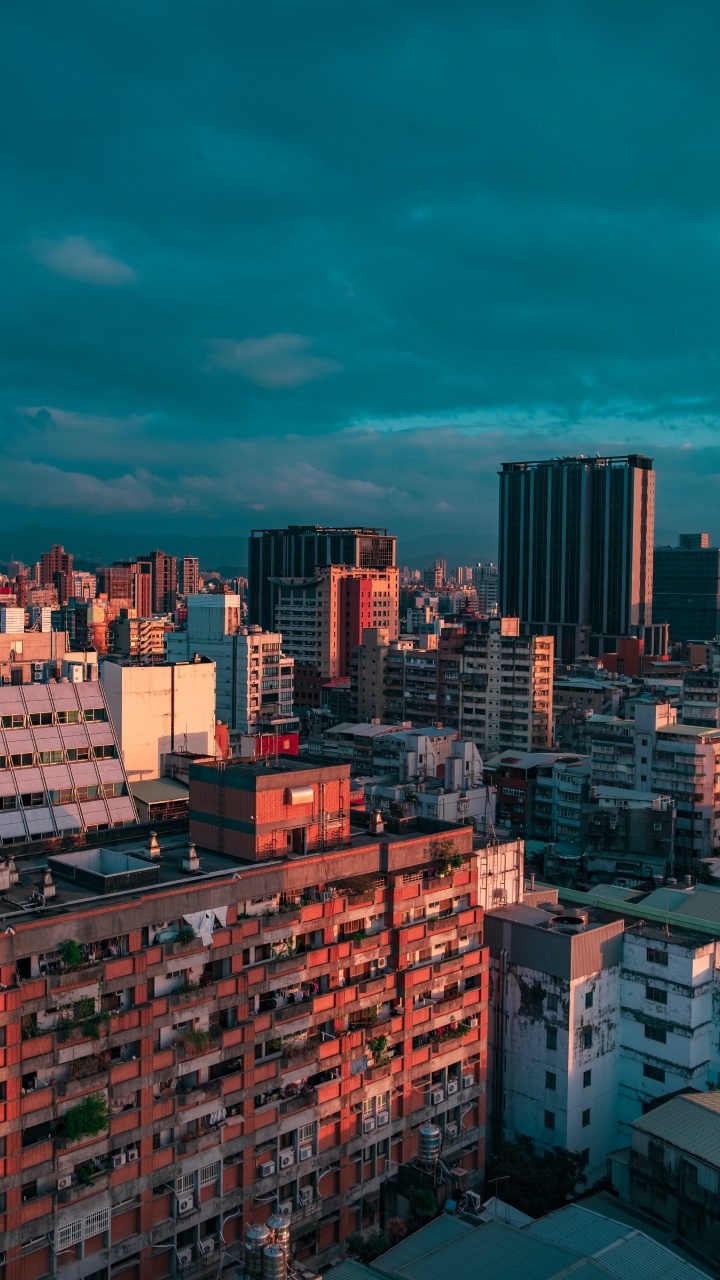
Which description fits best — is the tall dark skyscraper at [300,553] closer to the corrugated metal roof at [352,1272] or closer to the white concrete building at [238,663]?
the white concrete building at [238,663]

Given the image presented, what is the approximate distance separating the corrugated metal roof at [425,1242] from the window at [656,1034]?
11.1 meters

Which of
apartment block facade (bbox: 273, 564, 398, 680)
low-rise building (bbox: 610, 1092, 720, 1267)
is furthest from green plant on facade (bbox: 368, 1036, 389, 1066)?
apartment block facade (bbox: 273, 564, 398, 680)

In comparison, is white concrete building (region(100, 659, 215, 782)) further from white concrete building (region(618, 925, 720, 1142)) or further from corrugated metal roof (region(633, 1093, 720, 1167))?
corrugated metal roof (region(633, 1093, 720, 1167))

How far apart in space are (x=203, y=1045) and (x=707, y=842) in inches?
1838

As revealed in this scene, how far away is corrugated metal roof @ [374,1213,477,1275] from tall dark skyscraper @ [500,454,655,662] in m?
151

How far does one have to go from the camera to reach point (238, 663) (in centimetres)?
9131

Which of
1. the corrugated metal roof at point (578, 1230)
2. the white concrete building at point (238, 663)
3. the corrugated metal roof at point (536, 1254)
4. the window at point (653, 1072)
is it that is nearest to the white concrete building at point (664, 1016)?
the window at point (653, 1072)

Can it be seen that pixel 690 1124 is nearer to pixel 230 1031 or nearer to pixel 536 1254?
pixel 536 1254

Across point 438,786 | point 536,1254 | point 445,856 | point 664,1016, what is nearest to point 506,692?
point 438,786

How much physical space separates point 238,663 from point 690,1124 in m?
67.4

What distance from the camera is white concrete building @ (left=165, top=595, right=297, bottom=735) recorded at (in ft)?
299

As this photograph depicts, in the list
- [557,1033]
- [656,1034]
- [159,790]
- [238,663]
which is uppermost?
[238,663]

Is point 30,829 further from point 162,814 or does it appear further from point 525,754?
point 525,754

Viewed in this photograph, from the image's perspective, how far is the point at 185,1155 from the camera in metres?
22.1
